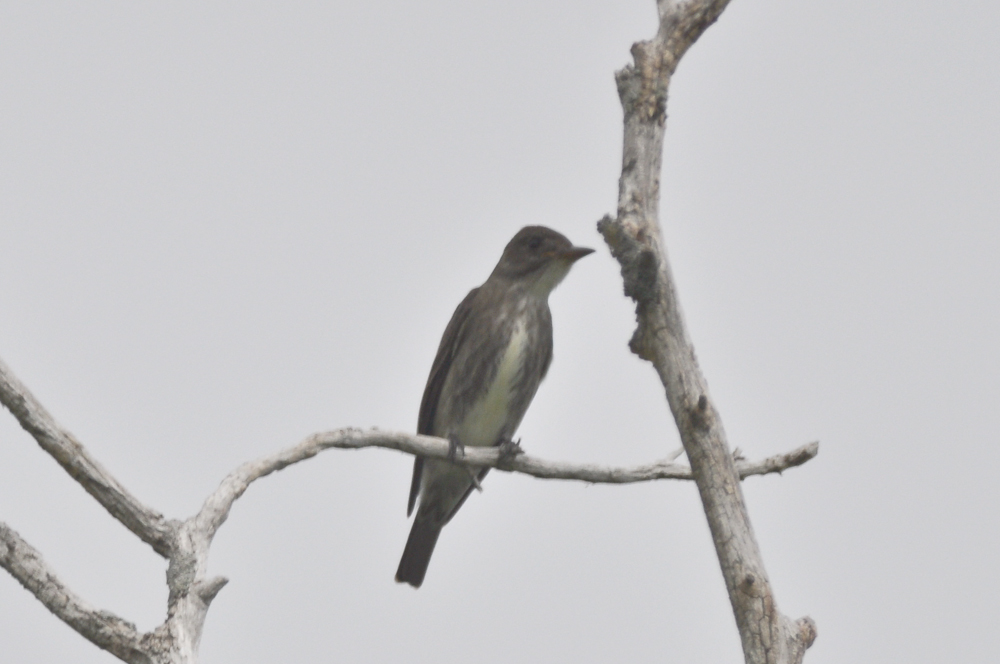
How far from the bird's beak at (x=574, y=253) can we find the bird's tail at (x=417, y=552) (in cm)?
214

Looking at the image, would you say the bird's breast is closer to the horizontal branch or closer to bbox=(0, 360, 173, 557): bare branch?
the horizontal branch

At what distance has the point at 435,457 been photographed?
20.0 ft

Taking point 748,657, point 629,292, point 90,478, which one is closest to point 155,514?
point 90,478

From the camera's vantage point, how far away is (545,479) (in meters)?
6.48

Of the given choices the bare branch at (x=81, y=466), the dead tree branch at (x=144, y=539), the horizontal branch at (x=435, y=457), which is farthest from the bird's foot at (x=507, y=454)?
the bare branch at (x=81, y=466)

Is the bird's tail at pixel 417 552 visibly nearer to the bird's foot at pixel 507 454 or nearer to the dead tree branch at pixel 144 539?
the bird's foot at pixel 507 454

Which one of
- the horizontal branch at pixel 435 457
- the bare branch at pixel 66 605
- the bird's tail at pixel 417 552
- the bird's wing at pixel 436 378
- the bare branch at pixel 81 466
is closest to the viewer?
the bare branch at pixel 66 605

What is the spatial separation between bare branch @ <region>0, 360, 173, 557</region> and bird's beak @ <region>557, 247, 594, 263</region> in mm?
3972

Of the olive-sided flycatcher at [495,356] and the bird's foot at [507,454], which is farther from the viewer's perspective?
the olive-sided flycatcher at [495,356]

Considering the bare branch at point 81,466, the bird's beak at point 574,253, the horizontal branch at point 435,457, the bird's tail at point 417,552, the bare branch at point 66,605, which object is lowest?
the bare branch at point 66,605

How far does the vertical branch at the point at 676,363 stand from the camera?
5.00m

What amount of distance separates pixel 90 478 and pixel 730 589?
2532 millimetres

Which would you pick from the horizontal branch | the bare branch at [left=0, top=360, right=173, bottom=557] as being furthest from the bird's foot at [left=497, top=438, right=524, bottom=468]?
the bare branch at [left=0, top=360, right=173, bottom=557]

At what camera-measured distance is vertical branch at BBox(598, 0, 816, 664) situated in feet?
16.4
